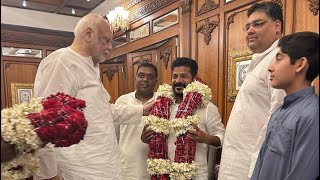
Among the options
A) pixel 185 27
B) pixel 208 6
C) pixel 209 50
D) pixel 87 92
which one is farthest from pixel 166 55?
pixel 87 92

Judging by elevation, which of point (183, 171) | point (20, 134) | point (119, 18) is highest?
point (119, 18)

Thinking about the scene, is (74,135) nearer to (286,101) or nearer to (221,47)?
(286,101)

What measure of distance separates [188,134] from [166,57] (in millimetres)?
2505

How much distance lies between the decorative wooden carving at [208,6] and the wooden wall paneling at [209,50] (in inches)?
4.4


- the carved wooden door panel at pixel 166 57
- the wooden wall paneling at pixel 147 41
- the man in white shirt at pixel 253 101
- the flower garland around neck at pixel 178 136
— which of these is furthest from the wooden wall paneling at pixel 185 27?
the man in white shirt at pixel 253 101

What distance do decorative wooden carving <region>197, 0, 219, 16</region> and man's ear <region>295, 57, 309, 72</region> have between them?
222 cm

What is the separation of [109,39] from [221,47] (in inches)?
Answer: 70.4

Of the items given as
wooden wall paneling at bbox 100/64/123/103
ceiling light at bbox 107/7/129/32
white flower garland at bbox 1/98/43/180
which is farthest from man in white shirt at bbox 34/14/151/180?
wooden wall paneling at bbox 100/64/123/103

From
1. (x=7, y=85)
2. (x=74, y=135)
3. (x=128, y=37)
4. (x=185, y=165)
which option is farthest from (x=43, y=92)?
(x=7, y=85)

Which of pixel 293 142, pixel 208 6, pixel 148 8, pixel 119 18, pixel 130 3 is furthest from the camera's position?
pixel 130 3

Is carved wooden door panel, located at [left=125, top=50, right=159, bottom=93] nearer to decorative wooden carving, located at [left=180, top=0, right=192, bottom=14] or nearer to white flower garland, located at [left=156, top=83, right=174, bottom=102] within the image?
decorative wooden carving, located at [left=180, top=0, right=192, bottom=14]

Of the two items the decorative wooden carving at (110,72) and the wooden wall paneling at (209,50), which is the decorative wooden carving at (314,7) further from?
the decorative wooden carving at (110,72)

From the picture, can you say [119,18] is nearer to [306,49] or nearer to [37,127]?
[306,49]

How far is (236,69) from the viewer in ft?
9.82
